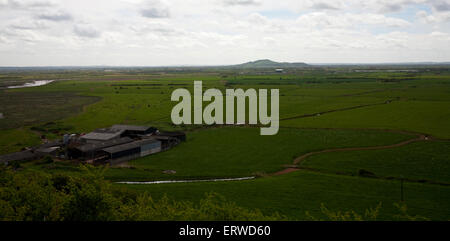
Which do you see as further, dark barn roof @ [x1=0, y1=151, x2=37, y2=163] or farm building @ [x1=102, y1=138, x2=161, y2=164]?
farm building @ [x1=102, y1=138, x2=161, y2=164]

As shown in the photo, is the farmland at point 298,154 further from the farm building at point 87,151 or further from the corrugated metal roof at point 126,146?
the corrugated metal roof at point 126,146

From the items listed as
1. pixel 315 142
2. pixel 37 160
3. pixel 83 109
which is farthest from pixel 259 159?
pixel 83 109

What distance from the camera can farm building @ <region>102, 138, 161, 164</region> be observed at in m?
43.8

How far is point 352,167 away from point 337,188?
7.87 m

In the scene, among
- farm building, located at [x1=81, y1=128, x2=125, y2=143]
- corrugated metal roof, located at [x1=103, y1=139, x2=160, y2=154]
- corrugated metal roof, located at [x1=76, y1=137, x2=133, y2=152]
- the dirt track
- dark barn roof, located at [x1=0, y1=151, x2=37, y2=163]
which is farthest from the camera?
farm building, located at [x1=81, y1=128, x2=125, y2=143]

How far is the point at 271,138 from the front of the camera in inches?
2237

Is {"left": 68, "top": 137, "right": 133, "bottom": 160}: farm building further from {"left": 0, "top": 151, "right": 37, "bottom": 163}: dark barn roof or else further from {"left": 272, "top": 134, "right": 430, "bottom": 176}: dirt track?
{"left": 272, "top": 134, "right": 430, "bottom": 176}: dirt track

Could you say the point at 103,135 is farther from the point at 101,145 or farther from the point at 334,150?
the point at 334,150

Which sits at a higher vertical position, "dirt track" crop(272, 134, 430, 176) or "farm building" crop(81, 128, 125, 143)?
"farm building" crop(81, 128, 125, 143)

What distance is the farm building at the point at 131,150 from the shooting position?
4378 centimetres

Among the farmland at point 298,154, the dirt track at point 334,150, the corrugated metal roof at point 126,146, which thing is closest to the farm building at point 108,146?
the corrugated metal roof at point 126,146

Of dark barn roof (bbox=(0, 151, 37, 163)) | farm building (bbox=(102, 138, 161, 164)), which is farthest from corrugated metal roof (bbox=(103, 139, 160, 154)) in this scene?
dark barn roof (bbox=(0, 151, 37, 163))

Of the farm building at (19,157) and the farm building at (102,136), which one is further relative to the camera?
the farm building at (102,136)
